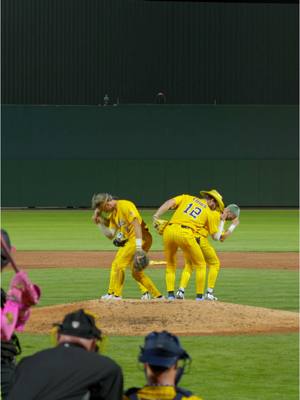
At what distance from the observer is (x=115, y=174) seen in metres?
44.4

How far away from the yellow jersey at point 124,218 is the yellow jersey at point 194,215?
2.71 feet

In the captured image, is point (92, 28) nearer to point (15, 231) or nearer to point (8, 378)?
point (15, 231)

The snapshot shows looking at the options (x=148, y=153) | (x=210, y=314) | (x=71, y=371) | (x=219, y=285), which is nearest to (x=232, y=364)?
(x=210, y=314)

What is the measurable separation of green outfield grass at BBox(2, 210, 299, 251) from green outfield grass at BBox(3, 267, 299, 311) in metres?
5.93

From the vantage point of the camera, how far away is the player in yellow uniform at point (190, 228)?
56.3 feet

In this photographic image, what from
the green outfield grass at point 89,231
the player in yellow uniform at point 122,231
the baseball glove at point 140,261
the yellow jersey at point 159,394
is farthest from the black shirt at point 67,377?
the green outfield grass at point 89,231

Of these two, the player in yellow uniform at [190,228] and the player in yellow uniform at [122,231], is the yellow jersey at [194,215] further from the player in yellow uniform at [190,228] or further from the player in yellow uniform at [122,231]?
the player in yellow uniform at [122,231]

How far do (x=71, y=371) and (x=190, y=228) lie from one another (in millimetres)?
11844

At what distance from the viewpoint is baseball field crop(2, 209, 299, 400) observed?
38.8ft

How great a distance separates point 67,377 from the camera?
5520 mm

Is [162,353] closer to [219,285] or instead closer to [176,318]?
[176,318]

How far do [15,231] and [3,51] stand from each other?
1417 cm

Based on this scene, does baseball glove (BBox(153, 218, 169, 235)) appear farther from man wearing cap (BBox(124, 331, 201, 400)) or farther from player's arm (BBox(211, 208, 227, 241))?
man wearing cap (BBox(124, 331, 201, 400))

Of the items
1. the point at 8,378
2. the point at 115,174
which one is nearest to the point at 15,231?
the point at 115,174
